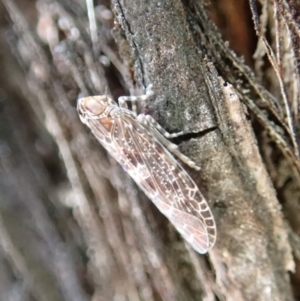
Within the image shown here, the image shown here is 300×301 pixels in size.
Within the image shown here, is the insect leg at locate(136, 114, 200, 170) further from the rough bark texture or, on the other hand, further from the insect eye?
the insect eye

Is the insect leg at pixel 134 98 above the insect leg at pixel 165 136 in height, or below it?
above

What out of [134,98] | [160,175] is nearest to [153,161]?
[160,175]

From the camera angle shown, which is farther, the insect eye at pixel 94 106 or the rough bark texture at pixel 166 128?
the insect eye at pixel 94 106

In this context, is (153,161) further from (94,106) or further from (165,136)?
(94,106)

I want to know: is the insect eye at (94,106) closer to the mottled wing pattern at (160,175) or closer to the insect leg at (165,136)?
the mottled wing pattern at (160,175)

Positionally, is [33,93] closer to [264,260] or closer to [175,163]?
[175,163]

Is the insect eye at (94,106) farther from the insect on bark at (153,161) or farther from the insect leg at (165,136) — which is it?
the insect leg at (165,136)

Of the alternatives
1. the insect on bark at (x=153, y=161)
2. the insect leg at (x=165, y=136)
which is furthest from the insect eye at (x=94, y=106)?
the insect leg at (x=165, y=136)
